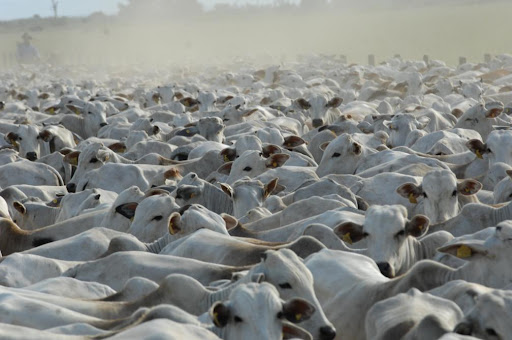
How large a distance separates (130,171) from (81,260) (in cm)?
314

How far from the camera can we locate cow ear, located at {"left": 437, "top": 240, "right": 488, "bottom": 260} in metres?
5.12

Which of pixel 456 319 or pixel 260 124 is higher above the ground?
pixel 456 319

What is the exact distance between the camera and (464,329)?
402cm

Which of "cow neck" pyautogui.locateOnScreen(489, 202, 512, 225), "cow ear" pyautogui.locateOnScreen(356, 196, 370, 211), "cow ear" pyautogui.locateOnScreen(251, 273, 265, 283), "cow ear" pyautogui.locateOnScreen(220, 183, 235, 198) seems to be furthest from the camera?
"cow ear" pyautogui.locateOnScreen(220, 183, 235, 198)

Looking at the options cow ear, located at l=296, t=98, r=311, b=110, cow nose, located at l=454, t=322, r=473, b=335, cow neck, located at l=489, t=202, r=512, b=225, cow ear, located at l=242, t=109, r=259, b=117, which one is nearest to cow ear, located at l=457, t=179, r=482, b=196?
cow neck, located at l=489, t=202, r=512, b=225

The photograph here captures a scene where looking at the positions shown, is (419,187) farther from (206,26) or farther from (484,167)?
(206,26)

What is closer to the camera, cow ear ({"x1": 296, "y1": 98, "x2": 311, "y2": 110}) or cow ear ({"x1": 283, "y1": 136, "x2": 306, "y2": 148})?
cow ear ({"x1": 283, "y1": 136, "x2": 306, "y2": 148})

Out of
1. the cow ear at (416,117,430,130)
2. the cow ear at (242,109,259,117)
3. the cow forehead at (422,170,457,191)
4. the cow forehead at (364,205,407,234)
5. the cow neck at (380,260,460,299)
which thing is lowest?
the cow ear at (242,109,259,117)

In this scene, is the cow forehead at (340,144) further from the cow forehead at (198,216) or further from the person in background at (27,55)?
the person in background at (27,55)

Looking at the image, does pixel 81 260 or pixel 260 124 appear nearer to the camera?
pixel 81 260

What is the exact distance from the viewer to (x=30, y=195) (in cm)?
952

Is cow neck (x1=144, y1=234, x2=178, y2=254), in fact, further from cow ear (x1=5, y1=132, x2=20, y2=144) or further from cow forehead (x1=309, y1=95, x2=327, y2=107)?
cow forehead (x1=309, y1=95, x2=327, y2=107)

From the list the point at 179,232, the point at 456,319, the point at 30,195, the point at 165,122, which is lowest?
the point at 165,122

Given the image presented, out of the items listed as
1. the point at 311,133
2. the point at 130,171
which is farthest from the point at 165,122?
the point at 130,171
